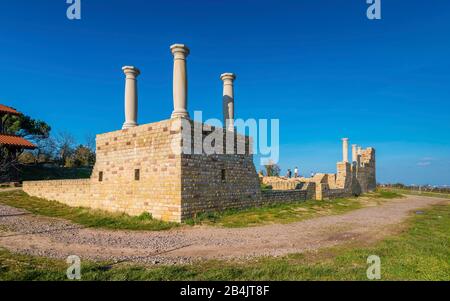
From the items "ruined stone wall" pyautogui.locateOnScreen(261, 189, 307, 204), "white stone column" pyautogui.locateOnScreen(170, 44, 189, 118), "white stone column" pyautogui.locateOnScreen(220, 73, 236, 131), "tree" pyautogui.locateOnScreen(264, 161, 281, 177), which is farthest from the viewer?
"tree" pyautogui.locateOnScreen(264, 161, 281, 177)

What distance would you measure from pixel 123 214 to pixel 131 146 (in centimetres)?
290

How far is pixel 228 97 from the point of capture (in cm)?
1448

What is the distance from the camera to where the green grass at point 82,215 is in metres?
10.7

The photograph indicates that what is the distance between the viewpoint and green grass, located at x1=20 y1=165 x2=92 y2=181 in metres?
25.9

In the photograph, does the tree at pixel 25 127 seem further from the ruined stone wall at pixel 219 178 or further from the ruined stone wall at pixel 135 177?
the ruined stone wall at pixel 219 178

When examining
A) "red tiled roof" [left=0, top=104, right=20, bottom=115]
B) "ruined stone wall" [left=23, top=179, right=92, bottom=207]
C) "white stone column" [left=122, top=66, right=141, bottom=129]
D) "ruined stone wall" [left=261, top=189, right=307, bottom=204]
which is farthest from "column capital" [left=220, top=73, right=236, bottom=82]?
"red tiled roof" [left=0, top=104, right=20, bottom=115]

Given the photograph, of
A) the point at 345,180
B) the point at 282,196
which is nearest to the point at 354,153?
the point at 345,180

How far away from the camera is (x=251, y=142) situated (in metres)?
14.8

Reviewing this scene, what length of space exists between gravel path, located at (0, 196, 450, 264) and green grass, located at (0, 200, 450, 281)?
574 millimetres

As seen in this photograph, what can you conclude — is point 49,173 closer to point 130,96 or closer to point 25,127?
point 25,127

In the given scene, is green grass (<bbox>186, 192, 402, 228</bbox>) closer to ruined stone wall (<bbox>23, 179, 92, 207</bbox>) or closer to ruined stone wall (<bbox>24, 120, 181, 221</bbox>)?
ruined stone wall (<bbox>24, 120, 181, 221</bbox>)

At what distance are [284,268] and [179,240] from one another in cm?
363

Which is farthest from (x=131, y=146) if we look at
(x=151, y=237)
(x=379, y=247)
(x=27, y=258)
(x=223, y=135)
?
(x=379, y=247)
